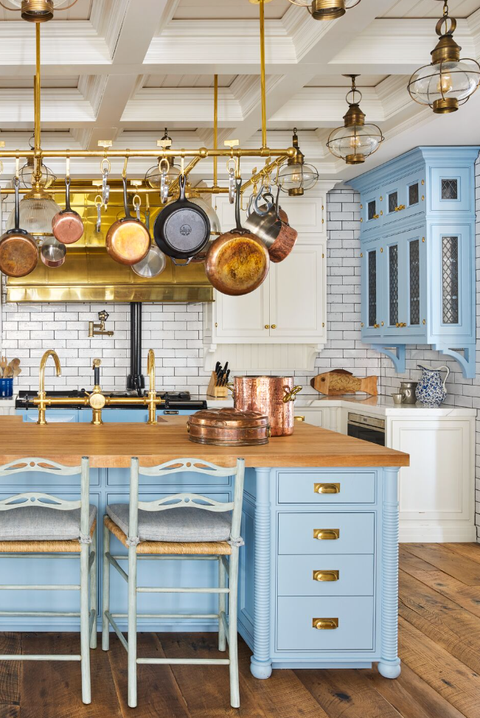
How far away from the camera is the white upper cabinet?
6289 millimetres

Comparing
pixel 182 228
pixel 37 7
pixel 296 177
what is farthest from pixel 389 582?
pixel 37 7

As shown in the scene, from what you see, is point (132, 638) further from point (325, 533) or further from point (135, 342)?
point (135, 342)

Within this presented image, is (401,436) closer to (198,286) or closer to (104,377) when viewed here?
(198,286)

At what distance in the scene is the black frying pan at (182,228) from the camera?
3389 mm

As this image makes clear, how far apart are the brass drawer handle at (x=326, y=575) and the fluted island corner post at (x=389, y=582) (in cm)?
19

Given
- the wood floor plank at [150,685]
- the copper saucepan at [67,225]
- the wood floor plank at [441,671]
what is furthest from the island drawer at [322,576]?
the copper saucepan at [67,225]

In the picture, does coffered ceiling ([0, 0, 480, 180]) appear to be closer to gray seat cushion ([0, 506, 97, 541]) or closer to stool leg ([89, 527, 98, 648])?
gray seat cushion ([0, 506, 97, 541])

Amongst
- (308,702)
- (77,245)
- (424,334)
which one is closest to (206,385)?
(77,245)

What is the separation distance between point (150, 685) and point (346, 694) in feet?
2.53

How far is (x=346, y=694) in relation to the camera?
291 cm

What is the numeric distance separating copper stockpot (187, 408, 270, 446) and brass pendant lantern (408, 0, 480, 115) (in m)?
1.50

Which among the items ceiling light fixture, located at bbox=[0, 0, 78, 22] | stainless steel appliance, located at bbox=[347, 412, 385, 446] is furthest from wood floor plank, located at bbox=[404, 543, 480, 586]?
ceiling light fixture, located at bbox=[0, 0, 78, 22]

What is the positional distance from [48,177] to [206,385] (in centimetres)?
302

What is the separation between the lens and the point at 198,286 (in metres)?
6.42
